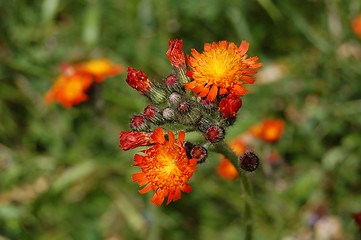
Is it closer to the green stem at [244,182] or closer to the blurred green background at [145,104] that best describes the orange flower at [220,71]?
the green stem at [244,182]

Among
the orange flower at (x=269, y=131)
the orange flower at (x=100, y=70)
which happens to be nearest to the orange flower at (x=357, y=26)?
the orange flower at (x=269, y=131)

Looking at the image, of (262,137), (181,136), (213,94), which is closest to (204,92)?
(213,94)

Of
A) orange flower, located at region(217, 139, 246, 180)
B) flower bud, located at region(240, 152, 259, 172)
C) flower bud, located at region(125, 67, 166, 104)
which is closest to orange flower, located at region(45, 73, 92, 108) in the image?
orange flower, located at region(217, 139, 246, 180)

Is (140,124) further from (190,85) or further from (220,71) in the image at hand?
(220,71)

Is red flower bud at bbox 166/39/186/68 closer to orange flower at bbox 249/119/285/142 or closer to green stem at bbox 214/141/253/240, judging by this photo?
green stem at bbox 214/141/253/240

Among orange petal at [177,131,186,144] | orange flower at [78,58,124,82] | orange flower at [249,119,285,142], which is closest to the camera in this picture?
orange petal at [177,131,186,144]
